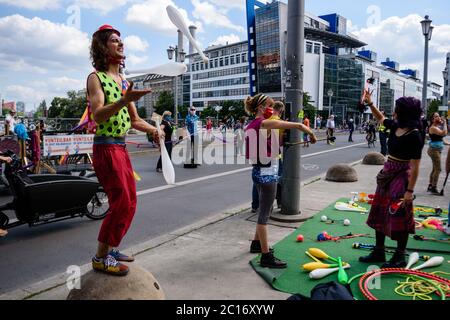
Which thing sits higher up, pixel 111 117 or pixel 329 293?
pixel 111 117

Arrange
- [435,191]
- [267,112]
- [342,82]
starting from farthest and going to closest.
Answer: [342,82], [435,191], [267,112]

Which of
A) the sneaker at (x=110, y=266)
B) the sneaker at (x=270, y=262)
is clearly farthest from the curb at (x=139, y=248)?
the sneaker at (x=270, y=262)

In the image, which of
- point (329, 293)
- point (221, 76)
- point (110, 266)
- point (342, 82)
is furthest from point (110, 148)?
point (221, 76)

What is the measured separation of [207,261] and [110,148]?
6.82ft

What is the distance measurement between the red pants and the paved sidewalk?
35.8 inches

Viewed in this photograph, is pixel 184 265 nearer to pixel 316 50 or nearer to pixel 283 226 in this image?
pixel 283 226

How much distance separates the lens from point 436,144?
29.2 feet

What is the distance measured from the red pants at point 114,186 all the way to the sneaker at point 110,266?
152 millimetres

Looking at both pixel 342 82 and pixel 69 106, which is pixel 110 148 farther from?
pixel 342 82

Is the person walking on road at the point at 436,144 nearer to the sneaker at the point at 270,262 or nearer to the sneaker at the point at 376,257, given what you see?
the sneaker at the point at 376,257

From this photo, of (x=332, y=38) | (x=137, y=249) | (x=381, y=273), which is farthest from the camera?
(x=332, y=38)

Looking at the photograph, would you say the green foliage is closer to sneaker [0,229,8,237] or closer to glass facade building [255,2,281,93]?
glass facade building [255,2,281,93]

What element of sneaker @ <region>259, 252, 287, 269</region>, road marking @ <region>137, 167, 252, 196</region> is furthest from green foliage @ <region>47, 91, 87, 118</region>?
sneaker @ <region>259, 252, 287, 269</region>
